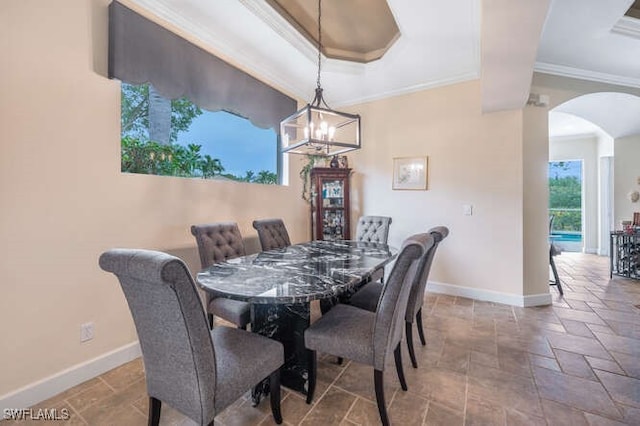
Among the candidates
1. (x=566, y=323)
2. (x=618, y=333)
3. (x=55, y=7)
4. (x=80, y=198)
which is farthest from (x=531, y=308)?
(x=55, y=7)

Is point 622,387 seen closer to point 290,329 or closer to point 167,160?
point 290,329

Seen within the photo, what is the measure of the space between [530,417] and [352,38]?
11.6 ft

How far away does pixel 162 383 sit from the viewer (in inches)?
47.8

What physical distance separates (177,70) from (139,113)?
0.50m

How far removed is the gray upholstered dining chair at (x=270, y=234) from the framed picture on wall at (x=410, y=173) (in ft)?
6.02

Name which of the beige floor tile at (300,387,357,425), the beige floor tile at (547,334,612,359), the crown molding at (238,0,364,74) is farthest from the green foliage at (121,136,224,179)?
the beige floor tile at (547,334,612,359)

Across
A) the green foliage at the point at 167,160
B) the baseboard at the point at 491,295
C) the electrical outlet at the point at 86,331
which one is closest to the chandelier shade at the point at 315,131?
the green foliage at the point at 167,160

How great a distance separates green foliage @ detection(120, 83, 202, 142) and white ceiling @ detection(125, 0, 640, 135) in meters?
0.61

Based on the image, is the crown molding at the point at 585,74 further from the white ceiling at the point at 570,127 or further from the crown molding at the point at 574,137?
the crown molding at the point at 574,137

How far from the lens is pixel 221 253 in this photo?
241cm

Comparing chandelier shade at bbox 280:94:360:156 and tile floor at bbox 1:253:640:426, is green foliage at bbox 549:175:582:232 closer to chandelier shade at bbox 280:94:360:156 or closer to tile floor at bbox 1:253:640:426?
tile floor at bbox 1:253:640:426

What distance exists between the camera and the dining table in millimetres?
1426

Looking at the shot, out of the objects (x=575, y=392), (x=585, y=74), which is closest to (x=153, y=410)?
(x=575, y=392)

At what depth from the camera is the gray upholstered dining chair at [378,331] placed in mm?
1427
